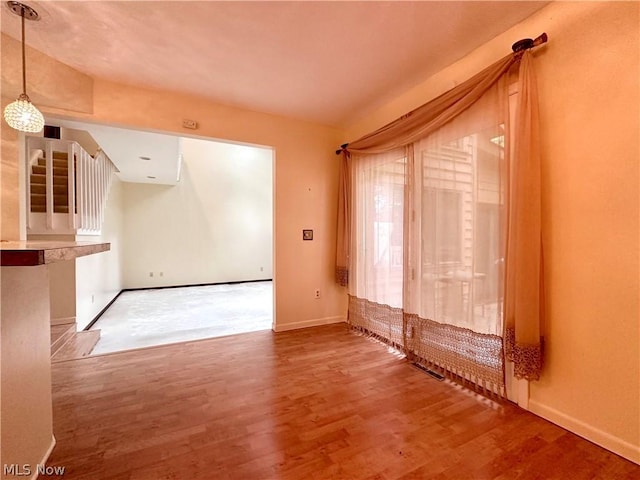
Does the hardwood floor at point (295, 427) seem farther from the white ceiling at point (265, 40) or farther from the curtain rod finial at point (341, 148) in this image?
the white ceiling at point (265, 40)

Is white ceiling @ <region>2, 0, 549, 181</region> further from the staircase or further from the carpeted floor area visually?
the carpeted floor area

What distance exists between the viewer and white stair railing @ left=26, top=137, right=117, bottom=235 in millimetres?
3766

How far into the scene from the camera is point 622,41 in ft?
5.19

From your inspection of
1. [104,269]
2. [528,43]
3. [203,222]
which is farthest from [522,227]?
[203,222]

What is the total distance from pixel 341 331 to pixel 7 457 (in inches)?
120

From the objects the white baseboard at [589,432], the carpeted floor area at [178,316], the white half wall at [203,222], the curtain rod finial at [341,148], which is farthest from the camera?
the white half wall at [203,222]

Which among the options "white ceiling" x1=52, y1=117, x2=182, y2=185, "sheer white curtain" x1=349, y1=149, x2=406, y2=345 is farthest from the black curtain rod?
"white ceiling" x1=52, y1=117, x2=182, y2=185

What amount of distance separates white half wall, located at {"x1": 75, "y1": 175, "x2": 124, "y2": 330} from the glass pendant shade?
2.38 m

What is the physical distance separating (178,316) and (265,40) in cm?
436

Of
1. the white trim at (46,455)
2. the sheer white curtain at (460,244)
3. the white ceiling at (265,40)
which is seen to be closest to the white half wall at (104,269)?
the white ceiling at (265,40)

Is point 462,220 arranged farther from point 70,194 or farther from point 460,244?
point 70,194

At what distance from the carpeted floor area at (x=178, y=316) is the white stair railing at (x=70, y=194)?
5.12 feet

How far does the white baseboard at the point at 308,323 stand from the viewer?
3.77m

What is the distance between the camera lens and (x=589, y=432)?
5.59 ft
